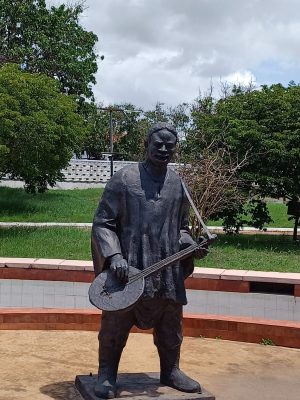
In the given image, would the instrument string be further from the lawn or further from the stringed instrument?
the lawn

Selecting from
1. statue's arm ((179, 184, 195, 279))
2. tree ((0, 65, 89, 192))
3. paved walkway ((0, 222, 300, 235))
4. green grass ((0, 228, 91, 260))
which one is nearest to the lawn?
paved walkway ((0, 222, 300, 235))

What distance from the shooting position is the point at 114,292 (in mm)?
4348

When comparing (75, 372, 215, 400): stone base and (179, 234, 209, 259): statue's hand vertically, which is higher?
(179, 234, 209, 259): statue's hand

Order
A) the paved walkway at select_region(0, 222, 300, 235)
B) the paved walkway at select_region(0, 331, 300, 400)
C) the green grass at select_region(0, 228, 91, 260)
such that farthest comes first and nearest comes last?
the paved walkway at select_region(0, 222, 300, 235)
the green grass at select_region(0, 228, 91, 260)
the paved walkway at select_region(0, 331, 300, 400)

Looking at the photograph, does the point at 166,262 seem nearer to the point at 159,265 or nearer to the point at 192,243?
the point at 159,265

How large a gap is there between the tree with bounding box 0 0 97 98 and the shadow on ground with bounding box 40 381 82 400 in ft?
73.6

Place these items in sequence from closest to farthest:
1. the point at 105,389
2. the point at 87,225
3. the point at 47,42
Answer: the point at 105,389 → the point at 87,225 → the point at 47,42

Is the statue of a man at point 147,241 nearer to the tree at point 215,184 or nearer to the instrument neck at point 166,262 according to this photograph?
the instrument neck at point 166,262

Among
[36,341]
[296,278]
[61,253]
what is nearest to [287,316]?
[296,278]

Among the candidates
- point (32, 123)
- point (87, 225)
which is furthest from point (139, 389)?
point (87, 225)

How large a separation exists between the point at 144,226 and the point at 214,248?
842 centimetres

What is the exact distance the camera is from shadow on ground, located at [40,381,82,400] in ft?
16.2

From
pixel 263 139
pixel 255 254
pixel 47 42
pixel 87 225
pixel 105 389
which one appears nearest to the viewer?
pixel 105 389

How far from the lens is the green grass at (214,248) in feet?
35.9
